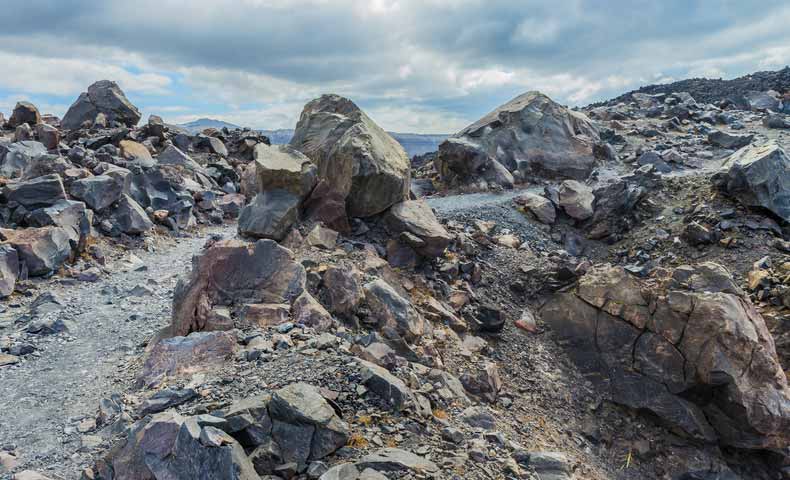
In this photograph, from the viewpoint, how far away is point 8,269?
12.9 m

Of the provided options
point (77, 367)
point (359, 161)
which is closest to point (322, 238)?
point (359, 161)

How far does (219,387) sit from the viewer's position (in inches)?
297

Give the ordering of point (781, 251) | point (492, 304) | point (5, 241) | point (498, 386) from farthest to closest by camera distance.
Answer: point (781, 251) → point (492, 304) → point (5, 241) → point (498, 386)

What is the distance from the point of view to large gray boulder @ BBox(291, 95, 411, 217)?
579 inches

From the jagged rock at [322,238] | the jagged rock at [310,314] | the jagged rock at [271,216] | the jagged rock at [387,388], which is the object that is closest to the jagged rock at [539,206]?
the jagged rock at [322,238]

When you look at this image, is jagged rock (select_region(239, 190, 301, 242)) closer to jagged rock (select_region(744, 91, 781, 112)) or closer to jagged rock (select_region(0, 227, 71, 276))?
jagged rock (select_region(0, 227, 71, 276))

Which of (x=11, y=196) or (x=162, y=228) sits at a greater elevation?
(x=11, y=196)

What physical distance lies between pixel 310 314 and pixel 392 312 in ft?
6.97

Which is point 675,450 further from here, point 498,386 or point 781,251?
point 781,251

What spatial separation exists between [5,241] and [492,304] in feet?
45.9

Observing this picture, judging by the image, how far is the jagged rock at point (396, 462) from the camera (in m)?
5.80

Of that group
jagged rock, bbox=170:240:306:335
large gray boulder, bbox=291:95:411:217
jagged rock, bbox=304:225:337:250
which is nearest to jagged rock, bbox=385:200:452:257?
large gray boulder, bbox=291:95:411:217

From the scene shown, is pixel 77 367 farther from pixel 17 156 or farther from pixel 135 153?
pixel 135 153

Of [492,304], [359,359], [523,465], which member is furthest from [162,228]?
[523,465]
